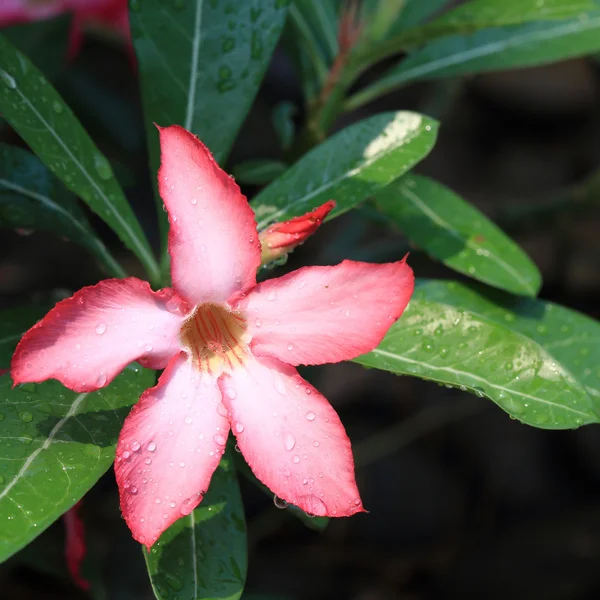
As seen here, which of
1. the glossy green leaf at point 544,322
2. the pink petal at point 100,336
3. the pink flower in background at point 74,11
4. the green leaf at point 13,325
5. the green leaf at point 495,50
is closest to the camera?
the pink petal at point 100,336

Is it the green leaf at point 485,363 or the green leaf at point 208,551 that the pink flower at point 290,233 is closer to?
the green leaf at point 485,363

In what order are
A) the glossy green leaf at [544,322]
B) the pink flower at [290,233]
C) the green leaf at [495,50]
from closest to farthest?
1. the pink flower at [290,233]
2. the glossy green leaf at [544,322]
3. the green leaf at [495,50]

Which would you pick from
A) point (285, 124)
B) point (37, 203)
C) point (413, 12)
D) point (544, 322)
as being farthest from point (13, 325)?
point (413, 12)

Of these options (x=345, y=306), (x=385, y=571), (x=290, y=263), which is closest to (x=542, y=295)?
(x=290, y=263)

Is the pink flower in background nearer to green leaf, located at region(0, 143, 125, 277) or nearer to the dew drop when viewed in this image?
green leaf, located at region(0, 143, 125, 277)

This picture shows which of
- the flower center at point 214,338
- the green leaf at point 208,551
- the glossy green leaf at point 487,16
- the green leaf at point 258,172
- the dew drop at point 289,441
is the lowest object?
the green leaf at point 208,551

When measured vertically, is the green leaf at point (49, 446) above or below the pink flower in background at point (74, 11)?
A: below

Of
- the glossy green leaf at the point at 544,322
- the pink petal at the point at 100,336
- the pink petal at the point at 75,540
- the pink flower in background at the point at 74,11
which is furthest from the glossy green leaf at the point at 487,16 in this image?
the pink petal at the point at 75,540
